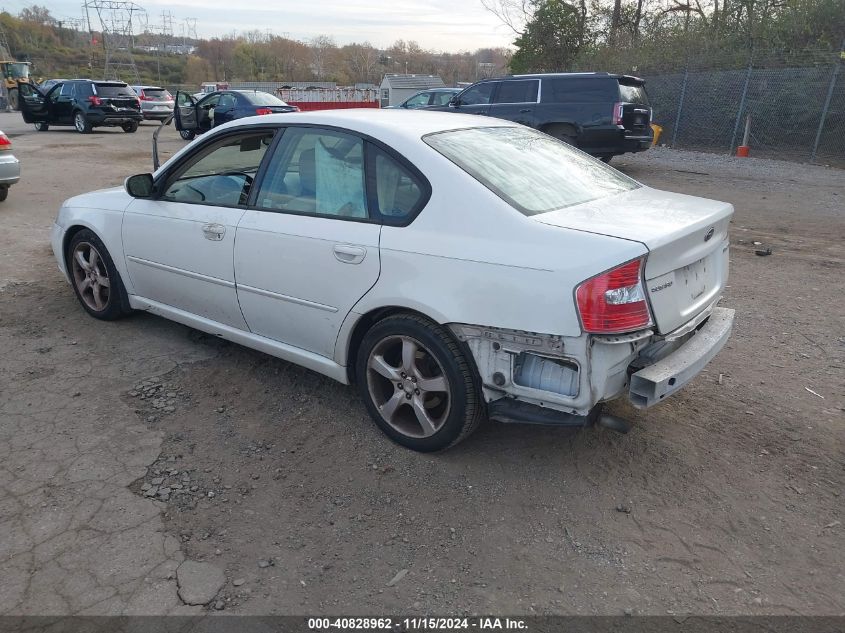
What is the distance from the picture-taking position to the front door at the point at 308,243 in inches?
128

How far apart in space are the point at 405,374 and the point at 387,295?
41 cm

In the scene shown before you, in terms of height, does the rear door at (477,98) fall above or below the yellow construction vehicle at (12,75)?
above

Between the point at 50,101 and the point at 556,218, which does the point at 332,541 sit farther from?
the point at 50,101

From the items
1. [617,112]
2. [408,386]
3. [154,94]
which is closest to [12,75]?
[154,94]

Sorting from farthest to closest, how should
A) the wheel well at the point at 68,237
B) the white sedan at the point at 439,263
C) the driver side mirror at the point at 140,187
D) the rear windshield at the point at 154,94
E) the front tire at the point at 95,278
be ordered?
1. the rear windshield at the point at 154,94
2. the wheel well at the point at 68,237
3. the front tire at the point at 95,278
4. the driver side mirror at the point at 140,187
5. the white sedan at the point at 439,263

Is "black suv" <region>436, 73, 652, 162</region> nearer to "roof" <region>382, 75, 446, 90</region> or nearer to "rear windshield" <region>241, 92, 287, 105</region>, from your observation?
"rear windshield" <region>241, 92, 287, 105</region>

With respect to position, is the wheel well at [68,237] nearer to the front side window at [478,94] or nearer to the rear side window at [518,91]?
the rear side window at [518,91]

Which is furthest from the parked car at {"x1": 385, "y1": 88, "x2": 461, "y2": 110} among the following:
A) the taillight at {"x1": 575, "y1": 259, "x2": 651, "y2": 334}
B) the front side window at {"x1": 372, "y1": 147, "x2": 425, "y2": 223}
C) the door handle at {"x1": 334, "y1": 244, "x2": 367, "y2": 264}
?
the taillight at {"x1": 575, "y1": 259, "x2": 651, "y2": 334}

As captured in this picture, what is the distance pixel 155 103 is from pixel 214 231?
2808cm

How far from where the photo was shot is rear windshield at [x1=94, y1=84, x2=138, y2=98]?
71.0ft

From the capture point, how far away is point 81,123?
22062mm

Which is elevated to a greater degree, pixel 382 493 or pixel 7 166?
pixel 7 166

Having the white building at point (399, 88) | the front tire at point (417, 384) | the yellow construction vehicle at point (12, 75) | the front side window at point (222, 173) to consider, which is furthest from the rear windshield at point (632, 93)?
the yellow construction vehicle at point (12, 75)

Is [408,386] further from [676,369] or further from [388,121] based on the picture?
[388,121]
